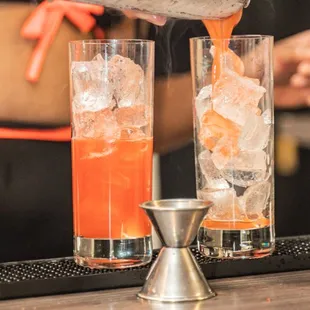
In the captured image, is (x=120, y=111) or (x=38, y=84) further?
(x=38, y=84)

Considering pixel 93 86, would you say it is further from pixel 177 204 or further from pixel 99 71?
pixel 177 204

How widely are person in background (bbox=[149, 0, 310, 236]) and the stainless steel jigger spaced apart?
1.01ft

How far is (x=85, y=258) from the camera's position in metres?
1.36

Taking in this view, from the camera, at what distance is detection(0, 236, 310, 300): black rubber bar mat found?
131 centimetres

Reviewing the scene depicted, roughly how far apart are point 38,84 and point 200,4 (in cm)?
32

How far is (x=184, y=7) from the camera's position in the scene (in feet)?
4.66

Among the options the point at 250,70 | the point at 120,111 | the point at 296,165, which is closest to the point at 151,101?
the point at 120,111

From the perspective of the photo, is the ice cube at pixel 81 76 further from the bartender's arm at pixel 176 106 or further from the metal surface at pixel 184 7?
the bartender's arm at pixel 176 106

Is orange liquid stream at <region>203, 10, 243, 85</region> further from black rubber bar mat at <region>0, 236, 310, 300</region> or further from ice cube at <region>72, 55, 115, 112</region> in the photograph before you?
black rubber bar mat at <region>0, 236, 310, 300</region>

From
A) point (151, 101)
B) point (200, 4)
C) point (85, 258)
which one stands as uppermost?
point (200, 4)

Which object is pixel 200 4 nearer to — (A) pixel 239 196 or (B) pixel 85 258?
(A) pixel 239 196

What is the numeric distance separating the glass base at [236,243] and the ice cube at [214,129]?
15 centimetres

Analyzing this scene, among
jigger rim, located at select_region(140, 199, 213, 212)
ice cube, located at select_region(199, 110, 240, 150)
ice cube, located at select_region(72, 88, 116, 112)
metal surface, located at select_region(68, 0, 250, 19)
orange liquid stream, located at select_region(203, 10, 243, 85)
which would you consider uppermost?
metal surface, located at select_region(68, 0, 250, 19)

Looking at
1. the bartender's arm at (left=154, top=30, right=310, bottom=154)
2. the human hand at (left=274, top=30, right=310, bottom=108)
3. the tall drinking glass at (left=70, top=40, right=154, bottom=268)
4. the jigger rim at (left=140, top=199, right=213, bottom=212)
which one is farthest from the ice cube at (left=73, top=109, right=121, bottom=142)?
the human hand at (left=274, top=30, right=310, bottom=108)
